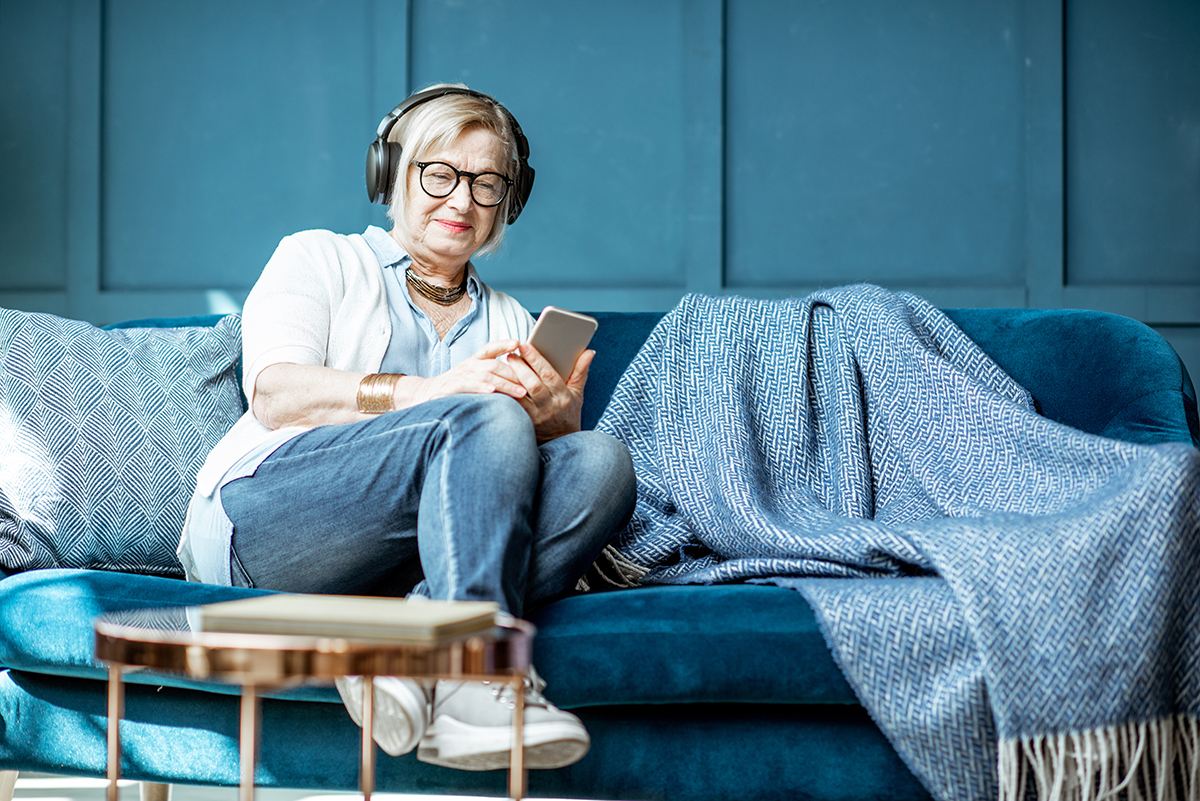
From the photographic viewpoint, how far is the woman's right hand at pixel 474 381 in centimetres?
125

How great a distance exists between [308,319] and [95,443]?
441 mm

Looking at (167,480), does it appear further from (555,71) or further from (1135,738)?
(555,71)

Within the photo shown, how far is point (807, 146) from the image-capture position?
2717mm

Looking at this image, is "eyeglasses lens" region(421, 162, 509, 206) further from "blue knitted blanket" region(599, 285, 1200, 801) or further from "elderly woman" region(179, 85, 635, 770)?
"blue knitted blanket" region(599, 285, 1200, 801)

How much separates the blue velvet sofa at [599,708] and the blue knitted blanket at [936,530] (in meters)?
0.07

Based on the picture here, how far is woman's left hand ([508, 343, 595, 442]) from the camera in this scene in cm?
129

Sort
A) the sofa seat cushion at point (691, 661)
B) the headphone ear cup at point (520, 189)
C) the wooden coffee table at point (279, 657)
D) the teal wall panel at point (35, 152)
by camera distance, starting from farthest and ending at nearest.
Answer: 1. the teal wall panel at point (35, 152)
2. the headphone ear cup at point (520, 189)
3. the sofa seat cushion at point (691, 661)
4. the wooden coffee table at point (279, 657)

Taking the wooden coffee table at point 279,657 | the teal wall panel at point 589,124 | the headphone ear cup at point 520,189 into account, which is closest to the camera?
the wooden coffee table at point 279,657

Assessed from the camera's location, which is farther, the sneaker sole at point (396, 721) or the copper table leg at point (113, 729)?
the sneaker sole at point (396, 721)

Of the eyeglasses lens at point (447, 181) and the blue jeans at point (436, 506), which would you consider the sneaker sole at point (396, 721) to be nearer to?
the blue jeans at point (436, 506)

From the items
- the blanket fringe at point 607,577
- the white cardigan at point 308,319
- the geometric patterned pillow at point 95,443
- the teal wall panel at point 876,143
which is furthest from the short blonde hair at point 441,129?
the teal wall panel at point 876,143

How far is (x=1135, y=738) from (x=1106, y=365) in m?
0.69

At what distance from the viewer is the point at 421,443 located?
3.68ft

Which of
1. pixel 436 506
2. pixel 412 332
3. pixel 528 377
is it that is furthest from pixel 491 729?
pixel 412 332
